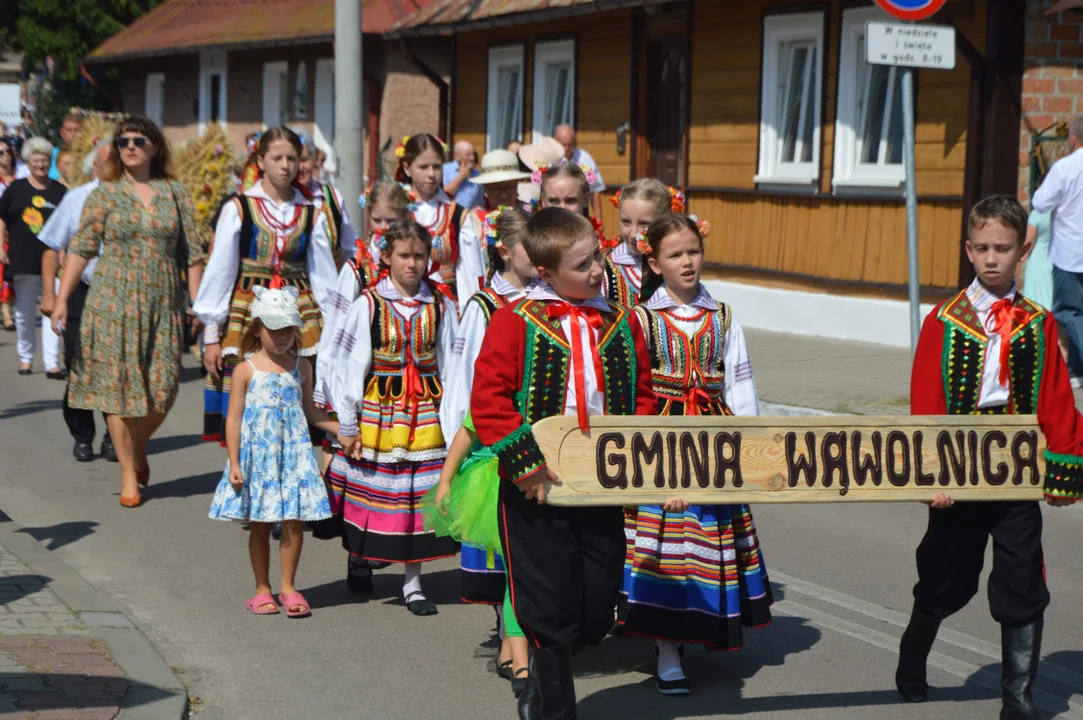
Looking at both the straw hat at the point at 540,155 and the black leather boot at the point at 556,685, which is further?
the straw hat at the point at 540,155

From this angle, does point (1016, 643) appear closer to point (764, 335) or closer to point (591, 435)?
point (591, 435)

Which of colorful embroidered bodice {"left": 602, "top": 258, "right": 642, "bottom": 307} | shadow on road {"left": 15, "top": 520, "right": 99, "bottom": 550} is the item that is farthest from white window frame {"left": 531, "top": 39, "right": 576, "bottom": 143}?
colorful embroidered bodice {"left": 602, "top": 258, "right": 642, "bottom": 307}

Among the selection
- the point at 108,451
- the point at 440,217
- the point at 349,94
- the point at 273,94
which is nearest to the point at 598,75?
the point at 349,94

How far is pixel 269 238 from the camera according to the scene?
786cm

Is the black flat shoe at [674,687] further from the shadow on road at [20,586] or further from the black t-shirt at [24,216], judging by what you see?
the black t-shirt at [24,216]

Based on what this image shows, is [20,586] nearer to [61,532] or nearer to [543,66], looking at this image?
[61,532]

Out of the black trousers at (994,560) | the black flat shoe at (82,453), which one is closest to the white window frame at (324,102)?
the black flat shoe at (82,453)

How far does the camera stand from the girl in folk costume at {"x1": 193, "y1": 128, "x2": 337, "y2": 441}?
780cm

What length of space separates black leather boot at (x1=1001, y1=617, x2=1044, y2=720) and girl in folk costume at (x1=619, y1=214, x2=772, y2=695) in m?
0.90

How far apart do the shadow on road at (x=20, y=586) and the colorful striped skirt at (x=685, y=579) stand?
242 centimetres

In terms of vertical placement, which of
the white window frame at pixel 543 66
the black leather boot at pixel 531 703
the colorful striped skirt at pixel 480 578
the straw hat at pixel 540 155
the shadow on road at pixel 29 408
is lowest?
the black leather boot at pixel 531 703

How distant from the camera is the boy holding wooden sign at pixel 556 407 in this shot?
15.4 feet

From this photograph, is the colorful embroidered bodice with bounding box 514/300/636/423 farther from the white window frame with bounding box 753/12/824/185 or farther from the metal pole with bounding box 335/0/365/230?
the white window frame with bounding box 753/12/824/185

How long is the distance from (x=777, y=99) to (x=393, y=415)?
10672 millimetres
